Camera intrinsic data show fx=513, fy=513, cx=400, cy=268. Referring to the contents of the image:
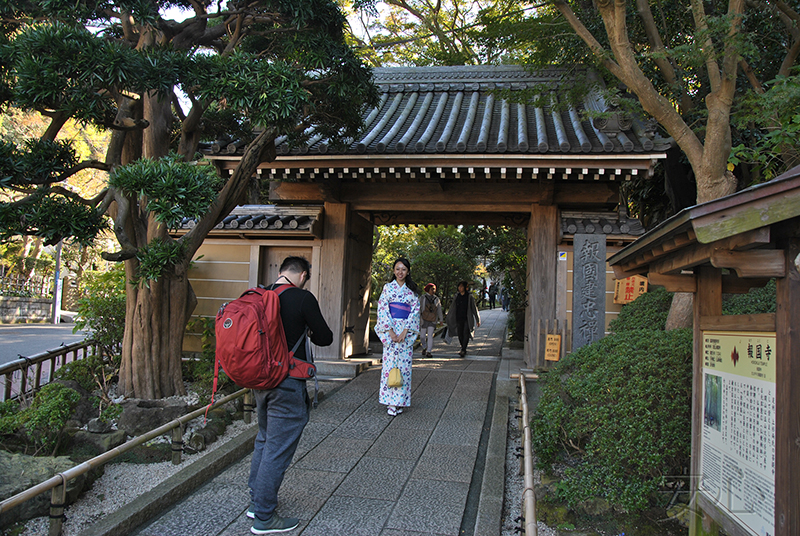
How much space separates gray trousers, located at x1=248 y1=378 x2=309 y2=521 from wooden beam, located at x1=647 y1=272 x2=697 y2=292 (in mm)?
2555

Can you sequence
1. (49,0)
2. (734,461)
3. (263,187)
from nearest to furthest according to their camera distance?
(734,461), (49,0), (263,187)

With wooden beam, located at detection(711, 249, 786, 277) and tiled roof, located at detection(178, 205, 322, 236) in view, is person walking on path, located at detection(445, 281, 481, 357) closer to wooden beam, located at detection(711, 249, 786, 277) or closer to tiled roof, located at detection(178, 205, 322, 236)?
tiled roof, located at detection(178, 205, 322, 236)

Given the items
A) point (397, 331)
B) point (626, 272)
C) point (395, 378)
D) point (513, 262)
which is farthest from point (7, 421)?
point (513, 262)

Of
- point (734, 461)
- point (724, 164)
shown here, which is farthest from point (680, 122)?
point (734, 461)

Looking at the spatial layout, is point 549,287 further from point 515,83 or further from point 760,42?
point 760,42

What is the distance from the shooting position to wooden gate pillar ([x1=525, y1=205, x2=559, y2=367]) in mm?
7785

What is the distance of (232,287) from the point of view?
337 inches

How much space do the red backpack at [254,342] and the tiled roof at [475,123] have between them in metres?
4.40

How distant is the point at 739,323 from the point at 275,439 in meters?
2.73

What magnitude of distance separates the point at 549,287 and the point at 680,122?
298cm

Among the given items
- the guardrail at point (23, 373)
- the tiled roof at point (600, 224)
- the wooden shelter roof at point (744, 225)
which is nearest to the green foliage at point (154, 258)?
the guardrail at point (23, 373)

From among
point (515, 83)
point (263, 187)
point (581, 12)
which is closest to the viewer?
point (581, 12)

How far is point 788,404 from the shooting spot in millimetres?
2260

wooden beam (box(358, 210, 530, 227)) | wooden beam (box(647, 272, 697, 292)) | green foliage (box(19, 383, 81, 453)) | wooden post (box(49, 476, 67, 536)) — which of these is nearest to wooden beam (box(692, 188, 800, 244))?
wooden beam (box(647, 272, 697, 292))
